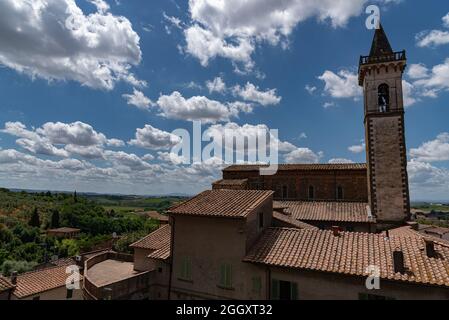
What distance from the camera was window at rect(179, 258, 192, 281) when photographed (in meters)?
15.7

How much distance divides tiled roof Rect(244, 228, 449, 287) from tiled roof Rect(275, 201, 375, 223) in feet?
34.9

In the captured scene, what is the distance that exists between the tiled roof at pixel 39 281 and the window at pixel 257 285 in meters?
22.6

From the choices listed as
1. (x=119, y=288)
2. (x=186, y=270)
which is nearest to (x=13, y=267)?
(x=119, y=288)

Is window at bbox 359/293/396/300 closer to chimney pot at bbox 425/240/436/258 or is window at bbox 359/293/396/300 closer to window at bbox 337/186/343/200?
chimney pot at bbox 425/240/436/258

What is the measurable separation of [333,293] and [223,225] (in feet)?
19.7

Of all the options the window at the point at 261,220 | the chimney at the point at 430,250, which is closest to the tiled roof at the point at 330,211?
the window at the point at 261,220

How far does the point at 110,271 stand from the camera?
2145 cm

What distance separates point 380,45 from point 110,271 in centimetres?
3290

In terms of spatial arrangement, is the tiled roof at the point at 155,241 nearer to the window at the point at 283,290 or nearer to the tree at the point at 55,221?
the window at the point at 283,290

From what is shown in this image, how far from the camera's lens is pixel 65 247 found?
237 ft

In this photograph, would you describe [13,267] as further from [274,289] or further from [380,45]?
[380,45]
